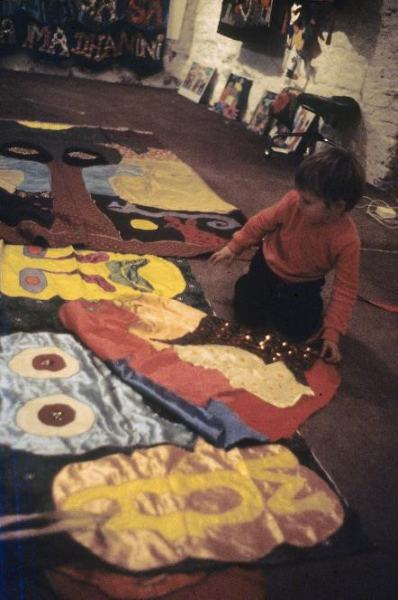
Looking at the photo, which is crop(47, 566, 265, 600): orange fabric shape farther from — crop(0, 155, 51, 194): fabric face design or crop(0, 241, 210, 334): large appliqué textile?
crop(0, 155, 51, 194): fabric face design

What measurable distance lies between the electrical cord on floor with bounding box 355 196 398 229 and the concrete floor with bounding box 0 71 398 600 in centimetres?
6

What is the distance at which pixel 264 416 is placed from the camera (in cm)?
133

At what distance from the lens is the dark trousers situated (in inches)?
68.0

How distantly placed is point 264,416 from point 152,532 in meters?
0.46

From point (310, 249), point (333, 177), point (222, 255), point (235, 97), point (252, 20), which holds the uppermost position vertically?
point (252, 20)

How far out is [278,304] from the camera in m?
1.77

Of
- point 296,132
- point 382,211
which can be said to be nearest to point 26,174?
point 382,211

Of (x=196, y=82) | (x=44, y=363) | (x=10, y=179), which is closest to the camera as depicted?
(x=44, y=363)

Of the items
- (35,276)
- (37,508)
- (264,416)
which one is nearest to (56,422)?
(37,508)

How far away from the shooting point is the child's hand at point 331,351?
158cm

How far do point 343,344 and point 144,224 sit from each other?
1.07m

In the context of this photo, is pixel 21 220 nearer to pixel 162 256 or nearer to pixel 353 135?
pixel 162 256

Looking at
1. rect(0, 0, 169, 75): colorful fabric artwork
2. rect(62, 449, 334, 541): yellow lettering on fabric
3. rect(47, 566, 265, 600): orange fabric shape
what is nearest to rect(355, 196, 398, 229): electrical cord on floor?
rect(62, 449, 334, 541): yellow lettering on fabric

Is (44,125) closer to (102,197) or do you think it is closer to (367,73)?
(102,197)
